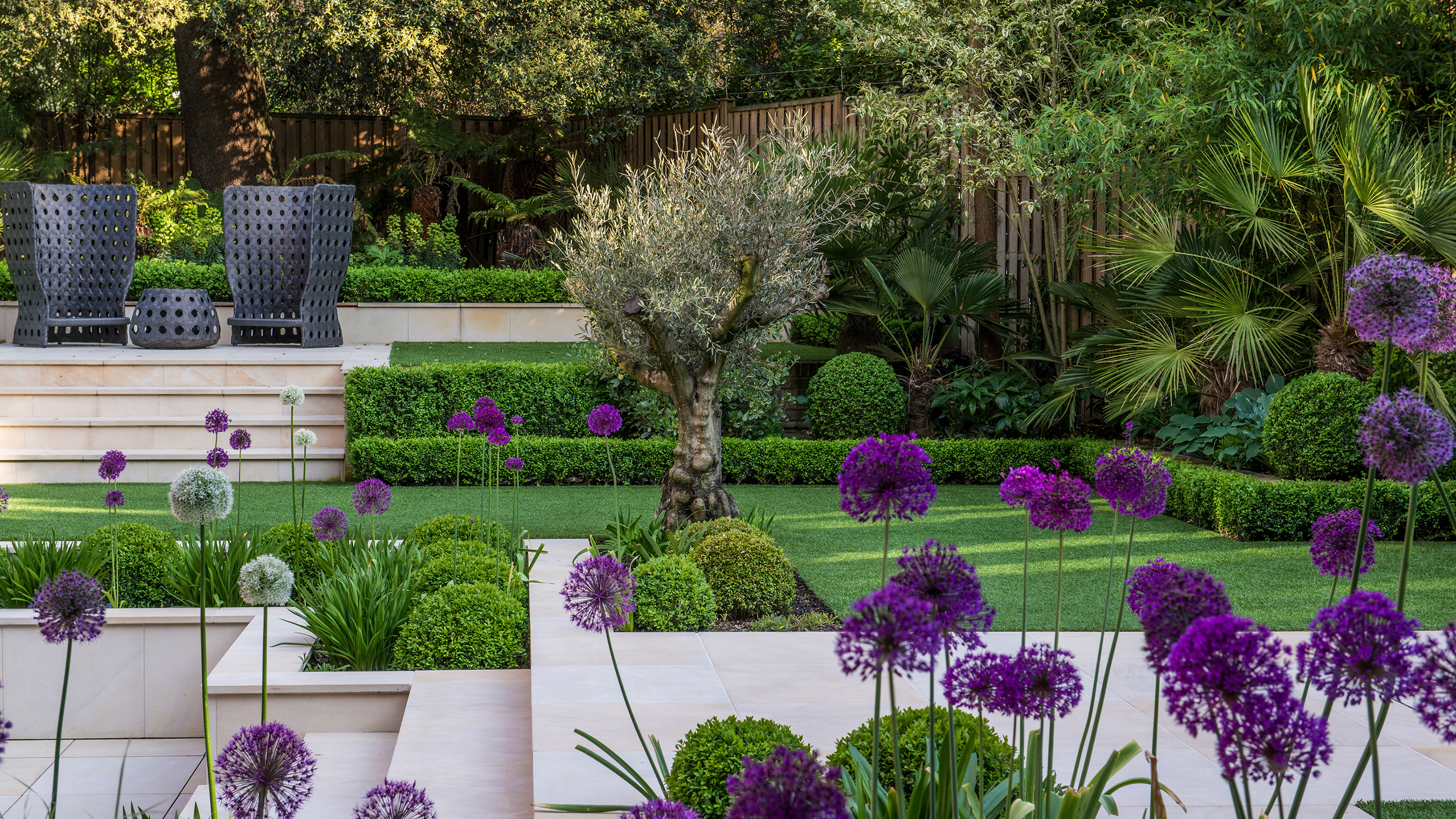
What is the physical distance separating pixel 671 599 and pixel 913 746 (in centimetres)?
216

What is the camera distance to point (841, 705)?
371cm

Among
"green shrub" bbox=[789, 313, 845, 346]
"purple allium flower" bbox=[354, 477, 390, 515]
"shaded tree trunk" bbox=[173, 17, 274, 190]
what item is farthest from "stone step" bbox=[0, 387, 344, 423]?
"shaded tree trunk" bbox=[173, 17, 274, 190]

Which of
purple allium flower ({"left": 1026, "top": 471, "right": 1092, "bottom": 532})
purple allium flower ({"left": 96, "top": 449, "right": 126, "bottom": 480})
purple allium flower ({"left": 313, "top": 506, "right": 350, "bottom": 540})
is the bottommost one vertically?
purple allium flower ({"left": 313, "top": 506, "right": 350, "bottom": 540})

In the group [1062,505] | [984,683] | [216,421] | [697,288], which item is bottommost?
[216,421]

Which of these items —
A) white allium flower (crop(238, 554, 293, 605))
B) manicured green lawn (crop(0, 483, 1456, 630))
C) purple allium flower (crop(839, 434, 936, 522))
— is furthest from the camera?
manicured green lawn (crop(0, 483, 1456, 630))

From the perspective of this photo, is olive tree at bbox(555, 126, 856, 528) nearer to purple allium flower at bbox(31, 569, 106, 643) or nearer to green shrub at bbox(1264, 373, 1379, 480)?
green shrub at bbox(1264, 373, 1379, 480)

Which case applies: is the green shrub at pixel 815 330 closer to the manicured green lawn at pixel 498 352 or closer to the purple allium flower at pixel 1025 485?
the manicured green lawn at pixel 498 352

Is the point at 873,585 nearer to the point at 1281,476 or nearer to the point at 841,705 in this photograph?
the point at 841,705

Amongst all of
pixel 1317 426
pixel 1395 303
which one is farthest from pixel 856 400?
pixel 1395 303

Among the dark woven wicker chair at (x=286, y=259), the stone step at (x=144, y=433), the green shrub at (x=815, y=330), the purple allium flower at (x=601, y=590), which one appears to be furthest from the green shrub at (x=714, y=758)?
the dark woven wicker chair at (x=286, y=259)

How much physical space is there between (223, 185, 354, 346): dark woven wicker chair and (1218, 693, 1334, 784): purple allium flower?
11449 millimetres

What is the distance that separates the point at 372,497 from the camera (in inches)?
180

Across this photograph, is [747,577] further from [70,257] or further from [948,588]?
[70,257]

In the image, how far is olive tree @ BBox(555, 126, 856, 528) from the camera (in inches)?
243
